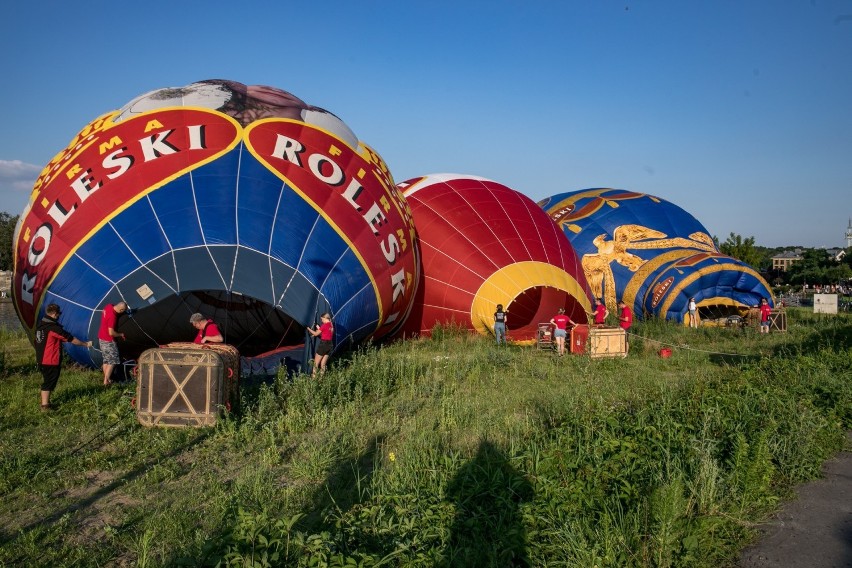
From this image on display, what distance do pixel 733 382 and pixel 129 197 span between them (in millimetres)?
7541

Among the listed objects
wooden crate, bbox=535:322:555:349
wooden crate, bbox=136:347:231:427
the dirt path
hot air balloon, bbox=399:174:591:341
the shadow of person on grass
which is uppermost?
hot air balloon, bbox=399:174:591:341

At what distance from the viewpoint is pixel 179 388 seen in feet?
23.6

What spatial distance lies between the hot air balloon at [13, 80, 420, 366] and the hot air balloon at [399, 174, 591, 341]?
2.90 meters

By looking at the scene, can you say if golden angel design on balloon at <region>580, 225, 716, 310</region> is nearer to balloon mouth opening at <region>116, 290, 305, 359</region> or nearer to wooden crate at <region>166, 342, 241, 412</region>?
balloon mouth opening at <region>116, 290, 305, 359</region>

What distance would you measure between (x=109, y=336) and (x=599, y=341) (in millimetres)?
7896

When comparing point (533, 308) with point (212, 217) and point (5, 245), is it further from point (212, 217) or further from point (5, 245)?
point (5, 245)

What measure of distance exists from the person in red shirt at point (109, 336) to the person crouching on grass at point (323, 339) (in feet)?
7.51

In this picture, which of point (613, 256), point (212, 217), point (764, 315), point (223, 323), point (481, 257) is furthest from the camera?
point (613, 256)

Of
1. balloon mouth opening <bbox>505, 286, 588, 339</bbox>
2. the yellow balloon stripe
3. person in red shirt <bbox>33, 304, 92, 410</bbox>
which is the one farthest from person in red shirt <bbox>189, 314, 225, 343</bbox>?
balloon mouth opening <bbox>505, 286, 588, 339</bbox>

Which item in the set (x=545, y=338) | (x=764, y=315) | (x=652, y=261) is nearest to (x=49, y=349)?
(x=545, y=338)

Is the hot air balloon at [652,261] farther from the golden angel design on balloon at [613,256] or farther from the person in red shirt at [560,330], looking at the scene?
the person in red shirt at [560,330]

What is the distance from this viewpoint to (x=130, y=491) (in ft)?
17.6

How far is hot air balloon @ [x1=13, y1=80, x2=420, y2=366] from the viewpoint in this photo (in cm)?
890

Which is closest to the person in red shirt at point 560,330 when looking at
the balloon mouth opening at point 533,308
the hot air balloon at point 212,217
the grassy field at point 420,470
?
the balloon mouth opening at point 533,308
